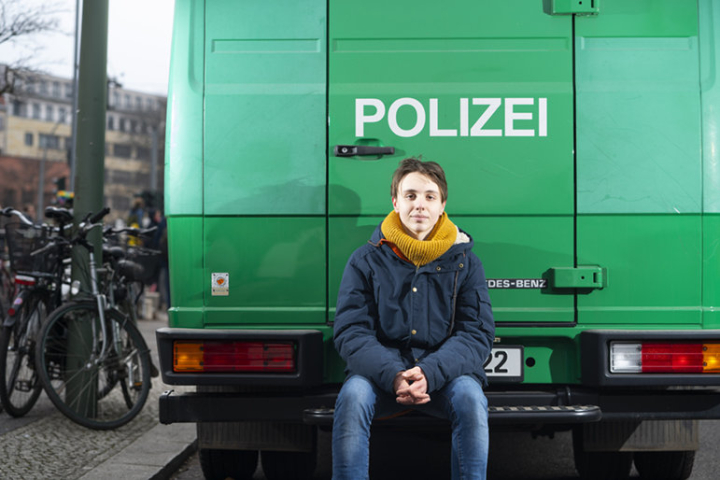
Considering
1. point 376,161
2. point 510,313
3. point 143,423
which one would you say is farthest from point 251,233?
point 143,423

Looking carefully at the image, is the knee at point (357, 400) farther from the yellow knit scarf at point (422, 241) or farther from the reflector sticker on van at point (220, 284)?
the reflector sticker on van at point (220, 284)

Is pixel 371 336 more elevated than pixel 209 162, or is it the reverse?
pixel 209 162

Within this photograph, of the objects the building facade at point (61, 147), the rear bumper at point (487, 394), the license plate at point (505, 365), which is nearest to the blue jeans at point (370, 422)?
the rear bumper at point (487, 394)

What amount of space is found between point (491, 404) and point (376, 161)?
1.18 meters

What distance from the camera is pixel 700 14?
4309 millimetres

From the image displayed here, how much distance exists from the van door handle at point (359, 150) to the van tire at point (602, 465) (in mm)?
1955

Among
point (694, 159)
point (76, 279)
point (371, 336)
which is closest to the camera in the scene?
point (371, 336)

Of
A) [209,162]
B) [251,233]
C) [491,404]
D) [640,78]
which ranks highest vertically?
[640,78]

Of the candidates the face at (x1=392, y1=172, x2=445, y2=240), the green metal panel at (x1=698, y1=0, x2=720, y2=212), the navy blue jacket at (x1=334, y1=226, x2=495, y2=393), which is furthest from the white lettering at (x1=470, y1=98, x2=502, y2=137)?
the green metal panel at (x1=698, y1=0, x2=720, y2=212)

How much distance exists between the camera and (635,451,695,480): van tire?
4.87 meters

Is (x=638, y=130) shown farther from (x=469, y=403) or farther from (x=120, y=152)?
(x=120, y=152)

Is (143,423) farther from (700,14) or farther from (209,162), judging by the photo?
(700,14)

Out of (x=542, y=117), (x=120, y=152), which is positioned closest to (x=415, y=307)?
(x=542, y=117)

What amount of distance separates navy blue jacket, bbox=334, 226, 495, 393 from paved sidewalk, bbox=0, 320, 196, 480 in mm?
1513
